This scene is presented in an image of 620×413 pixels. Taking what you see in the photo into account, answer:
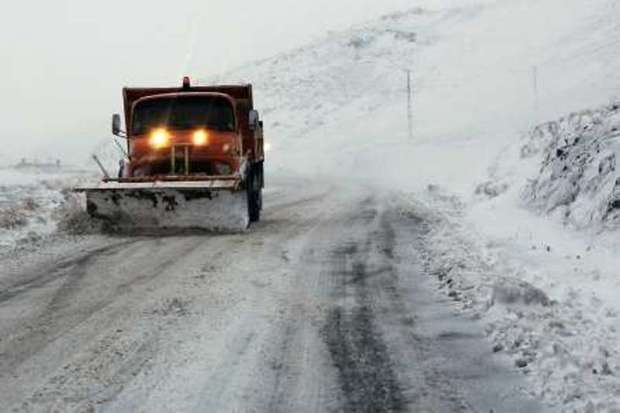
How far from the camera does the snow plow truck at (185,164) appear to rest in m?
12.5

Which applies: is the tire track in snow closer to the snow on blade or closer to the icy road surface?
the icy road surface

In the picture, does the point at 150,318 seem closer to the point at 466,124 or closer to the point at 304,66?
the point at 466,124

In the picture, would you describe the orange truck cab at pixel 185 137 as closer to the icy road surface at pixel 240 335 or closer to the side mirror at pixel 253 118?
the side mirror at pixel 253 118

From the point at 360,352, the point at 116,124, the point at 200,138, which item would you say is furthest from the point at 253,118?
the point at 360,352

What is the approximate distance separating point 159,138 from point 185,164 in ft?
2.29

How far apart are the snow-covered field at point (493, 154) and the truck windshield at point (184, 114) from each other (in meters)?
2.46

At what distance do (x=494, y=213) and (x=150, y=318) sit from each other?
813cm

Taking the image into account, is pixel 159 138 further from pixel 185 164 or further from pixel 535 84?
pixel 535 84

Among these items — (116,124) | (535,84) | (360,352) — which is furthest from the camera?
(535,84)

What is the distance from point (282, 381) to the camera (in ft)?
16.0

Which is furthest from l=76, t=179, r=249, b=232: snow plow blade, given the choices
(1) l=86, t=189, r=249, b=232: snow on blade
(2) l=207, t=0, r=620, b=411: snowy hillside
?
(2) l=207, t=0, r=620, b=411: snowy hillside

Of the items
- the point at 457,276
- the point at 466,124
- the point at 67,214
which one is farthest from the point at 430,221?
the point at 466,124

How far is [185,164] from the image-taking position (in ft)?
44.0

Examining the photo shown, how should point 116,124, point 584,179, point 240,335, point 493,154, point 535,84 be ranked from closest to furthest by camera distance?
point 240,335, point 584,179, point 116,124, point 493,154, point 535,84
